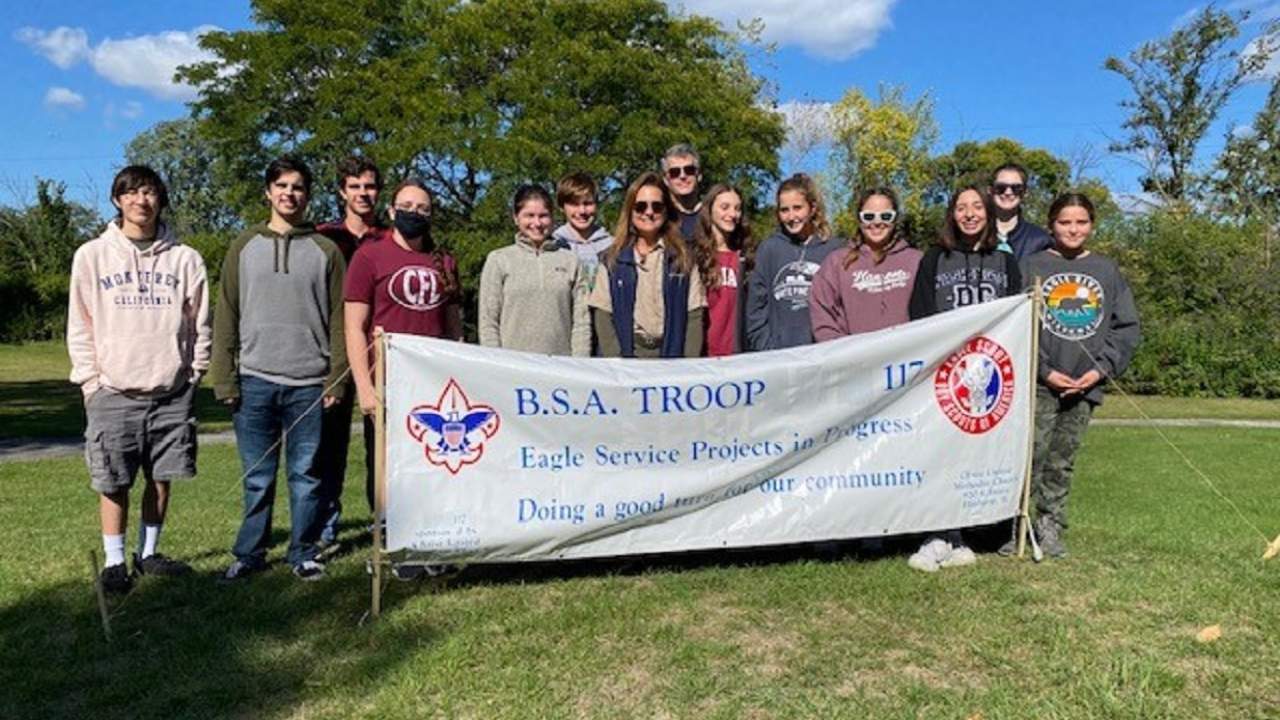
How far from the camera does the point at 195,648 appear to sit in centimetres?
404

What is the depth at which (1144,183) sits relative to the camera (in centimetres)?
4372

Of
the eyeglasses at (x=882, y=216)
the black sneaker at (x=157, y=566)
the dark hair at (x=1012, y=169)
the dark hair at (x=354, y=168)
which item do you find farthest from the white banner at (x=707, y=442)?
the black sneaker at (x=157, y=566)

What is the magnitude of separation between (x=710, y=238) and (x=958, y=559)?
216cm

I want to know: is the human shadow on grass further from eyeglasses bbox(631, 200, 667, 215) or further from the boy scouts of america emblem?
the boy scouts of america emblem

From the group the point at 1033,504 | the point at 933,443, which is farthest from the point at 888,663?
the point at 1033,504

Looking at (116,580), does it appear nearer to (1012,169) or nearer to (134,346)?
(134,346)

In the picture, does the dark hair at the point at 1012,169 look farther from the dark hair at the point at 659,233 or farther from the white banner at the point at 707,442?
the dark hair at the point at 659,233

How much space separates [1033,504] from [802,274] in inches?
75.4

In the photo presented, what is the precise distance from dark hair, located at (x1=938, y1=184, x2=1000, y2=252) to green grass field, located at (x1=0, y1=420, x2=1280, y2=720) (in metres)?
1.68

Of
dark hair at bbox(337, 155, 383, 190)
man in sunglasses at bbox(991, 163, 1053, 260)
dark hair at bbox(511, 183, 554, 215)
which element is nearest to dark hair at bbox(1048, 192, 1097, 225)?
man in sunglasses at bbox(991, 163, 1053, 260)

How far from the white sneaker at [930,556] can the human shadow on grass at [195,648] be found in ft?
8.11

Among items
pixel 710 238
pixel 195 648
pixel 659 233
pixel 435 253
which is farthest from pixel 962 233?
pixel 195 648

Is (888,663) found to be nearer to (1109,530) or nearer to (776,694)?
(776,694)

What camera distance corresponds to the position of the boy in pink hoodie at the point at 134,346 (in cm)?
467
